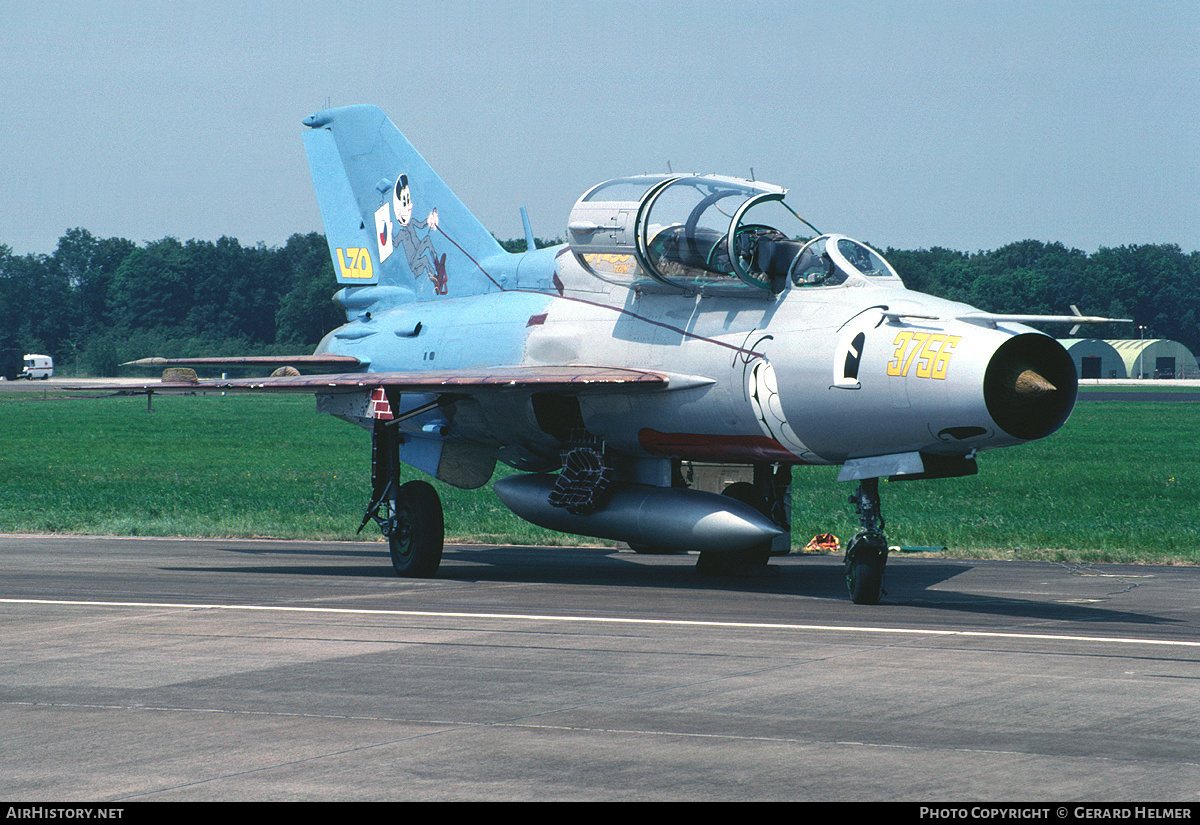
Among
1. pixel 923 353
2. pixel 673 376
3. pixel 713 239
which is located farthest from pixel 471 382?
pixel 923 353

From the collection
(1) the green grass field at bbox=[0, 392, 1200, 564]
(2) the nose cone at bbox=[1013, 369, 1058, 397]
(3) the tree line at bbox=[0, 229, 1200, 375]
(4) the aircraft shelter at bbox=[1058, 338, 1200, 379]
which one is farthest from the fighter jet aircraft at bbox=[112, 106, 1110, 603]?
(4) the aircraft shelter at bbox=[1058, 338, 1200, 379]

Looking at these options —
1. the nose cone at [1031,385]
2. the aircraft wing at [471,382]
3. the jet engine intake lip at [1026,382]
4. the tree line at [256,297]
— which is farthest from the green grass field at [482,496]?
the tree line at [256,297]

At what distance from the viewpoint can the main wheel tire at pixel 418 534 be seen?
16.3m

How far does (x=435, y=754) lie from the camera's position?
736 centimetres

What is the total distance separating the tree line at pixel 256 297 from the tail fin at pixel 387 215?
4337 inches

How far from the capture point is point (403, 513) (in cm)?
1655

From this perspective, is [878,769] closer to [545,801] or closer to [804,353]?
[545,801]

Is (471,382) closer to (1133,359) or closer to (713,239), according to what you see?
(713,239)

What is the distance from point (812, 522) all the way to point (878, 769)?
1599 centimetres

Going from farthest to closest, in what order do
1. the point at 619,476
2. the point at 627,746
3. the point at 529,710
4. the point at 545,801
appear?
the point at 619,476 < the point at 529,710 < the point at 627,746 < the point at 545,801

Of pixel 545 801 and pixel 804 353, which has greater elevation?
pixel 804 353

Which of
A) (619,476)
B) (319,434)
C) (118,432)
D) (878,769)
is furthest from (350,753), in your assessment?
(118,432)

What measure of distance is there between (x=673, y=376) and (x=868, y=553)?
294 centimetres

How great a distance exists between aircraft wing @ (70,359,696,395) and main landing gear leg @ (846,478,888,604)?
7.05 ft
